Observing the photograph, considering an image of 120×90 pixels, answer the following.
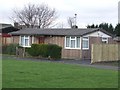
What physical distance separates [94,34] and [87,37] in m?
1.25

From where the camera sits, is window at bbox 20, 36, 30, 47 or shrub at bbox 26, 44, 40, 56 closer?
shrub at bbox 26, 44, 40, 56

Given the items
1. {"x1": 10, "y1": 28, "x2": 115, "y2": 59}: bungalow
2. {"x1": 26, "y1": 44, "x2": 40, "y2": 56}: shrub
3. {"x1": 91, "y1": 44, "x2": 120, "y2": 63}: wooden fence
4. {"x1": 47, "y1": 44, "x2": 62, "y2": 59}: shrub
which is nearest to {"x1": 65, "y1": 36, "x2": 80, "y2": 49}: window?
{"x1": 10, "y1": 28, "x2": 115, "y2": 59}: bungalow

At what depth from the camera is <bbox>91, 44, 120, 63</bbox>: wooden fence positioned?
3475 cm

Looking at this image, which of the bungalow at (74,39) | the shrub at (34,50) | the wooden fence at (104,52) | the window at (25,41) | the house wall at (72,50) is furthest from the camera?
the window at (25,41)

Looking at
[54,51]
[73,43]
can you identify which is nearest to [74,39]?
[73,43]

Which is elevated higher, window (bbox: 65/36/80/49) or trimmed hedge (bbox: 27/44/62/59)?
window (bbox: 65/36/80/49)

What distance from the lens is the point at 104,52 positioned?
36.8m

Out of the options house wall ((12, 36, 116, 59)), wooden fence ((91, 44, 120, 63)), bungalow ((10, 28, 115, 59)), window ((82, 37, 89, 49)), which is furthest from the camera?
window ((82, 37, 89, 49))

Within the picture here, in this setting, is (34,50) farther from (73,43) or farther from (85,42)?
(85,42)

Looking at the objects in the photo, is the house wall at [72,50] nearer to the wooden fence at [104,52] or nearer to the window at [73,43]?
the window at [73,43]

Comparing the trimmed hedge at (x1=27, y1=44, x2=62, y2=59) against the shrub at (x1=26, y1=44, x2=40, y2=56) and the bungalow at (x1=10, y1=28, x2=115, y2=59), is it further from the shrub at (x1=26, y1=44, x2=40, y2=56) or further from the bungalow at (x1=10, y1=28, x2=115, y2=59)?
the bungalow at (x1=10, y1=28, x2=115, y2=59)

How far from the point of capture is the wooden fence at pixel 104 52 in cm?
3475

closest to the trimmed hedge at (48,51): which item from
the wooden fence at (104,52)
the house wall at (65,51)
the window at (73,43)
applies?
the house wall at (65,51)

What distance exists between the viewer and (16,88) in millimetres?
13266
